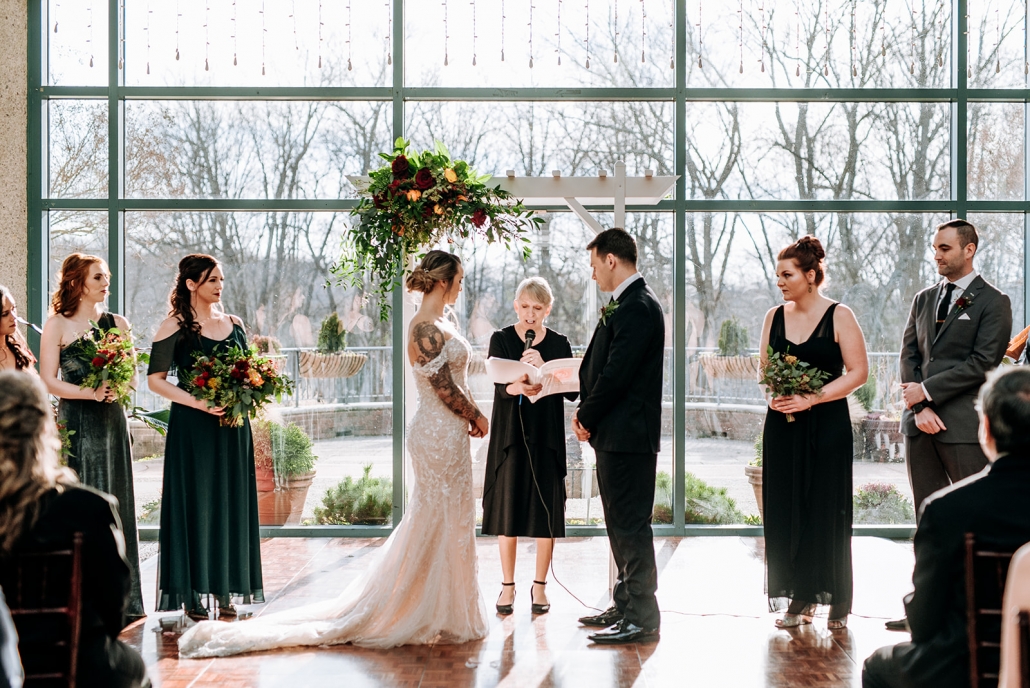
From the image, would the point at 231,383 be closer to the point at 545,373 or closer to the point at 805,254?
the point at 545,373

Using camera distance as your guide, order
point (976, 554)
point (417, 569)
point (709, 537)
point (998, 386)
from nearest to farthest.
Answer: point (976, 554)
point (998, 386)
point (417, 569)
point (709, 537)

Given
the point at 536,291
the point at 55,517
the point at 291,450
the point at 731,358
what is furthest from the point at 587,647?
the point at 291,450

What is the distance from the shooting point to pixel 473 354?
21.8 ft

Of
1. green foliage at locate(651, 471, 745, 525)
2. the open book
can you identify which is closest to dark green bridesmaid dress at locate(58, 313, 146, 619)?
the open book

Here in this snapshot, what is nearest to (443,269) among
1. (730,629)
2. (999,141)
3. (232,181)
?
(730,629)

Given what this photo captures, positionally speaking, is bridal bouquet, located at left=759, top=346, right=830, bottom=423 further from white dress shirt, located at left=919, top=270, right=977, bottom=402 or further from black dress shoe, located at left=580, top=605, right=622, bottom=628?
black dress shoe, located at left=580, top=605, right=622, bottom=628

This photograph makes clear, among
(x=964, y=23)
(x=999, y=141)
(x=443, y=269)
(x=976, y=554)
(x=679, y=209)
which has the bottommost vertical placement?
(x=976, y=554)

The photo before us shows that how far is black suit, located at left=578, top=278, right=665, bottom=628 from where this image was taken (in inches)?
163

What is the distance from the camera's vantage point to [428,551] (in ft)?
14.0

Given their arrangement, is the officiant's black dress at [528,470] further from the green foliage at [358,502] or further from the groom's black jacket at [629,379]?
the green foliage at [358,502]

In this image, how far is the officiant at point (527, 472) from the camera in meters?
4.74

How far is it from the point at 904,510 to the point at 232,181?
17.8ft

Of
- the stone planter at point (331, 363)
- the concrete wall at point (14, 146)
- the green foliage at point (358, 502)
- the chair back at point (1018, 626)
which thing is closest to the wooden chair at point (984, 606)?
the chair back at point (1018, 626)

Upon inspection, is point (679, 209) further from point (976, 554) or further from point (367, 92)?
point (976, 554)
